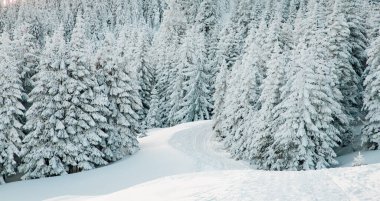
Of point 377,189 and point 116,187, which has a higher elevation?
point 377,189

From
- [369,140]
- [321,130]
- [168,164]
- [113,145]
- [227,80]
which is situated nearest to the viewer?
[321,130]

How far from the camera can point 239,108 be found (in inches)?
1539

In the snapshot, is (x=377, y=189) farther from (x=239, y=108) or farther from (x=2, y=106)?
(x=2, y=106)

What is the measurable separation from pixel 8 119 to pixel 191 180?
21.6 metres

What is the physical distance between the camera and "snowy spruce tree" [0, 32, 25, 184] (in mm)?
32763

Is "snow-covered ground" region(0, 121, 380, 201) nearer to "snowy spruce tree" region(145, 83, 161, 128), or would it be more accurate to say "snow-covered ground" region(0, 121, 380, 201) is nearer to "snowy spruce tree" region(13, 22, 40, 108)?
"snowy spruce tree" region(145, 83, 161, 128)

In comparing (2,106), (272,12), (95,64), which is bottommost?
(2,106)

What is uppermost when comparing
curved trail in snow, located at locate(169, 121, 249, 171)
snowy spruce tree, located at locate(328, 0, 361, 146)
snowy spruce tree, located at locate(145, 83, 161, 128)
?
snowy spruce tree, located at locate(328, 0, 361, 146)

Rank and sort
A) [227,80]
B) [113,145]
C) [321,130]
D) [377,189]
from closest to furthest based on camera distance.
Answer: [377,189]
[321,130]
[113,145]
[227,80]

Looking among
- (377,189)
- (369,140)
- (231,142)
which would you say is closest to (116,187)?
(231,142)

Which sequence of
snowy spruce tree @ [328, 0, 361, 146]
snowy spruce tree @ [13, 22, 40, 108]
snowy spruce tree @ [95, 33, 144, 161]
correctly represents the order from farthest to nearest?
snowy spruce tree @ [13, 22, 40, 108], snowy spruce tree @ [95, 33, 144, 161], snowy spruce tree @ [328, 0, 361, 146]

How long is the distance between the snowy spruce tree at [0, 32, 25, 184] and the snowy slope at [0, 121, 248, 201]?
1.91m

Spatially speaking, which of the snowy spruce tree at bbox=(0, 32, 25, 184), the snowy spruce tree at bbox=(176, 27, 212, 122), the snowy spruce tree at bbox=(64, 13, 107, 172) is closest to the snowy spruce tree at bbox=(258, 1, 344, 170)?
the snowy spruce tree at bbox=(64, 13, 107, 172)

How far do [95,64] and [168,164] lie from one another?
11436 millimetres
